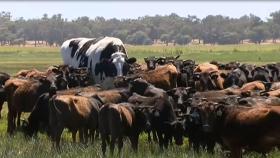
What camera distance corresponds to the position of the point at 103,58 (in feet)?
74.2

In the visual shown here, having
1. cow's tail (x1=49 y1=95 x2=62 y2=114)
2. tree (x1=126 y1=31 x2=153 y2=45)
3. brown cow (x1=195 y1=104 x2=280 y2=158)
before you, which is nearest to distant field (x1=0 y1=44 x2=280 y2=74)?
cow's tail (x1=49 y1=95 x2=62 y2=114)

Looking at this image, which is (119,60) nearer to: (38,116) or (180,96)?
(180,96)

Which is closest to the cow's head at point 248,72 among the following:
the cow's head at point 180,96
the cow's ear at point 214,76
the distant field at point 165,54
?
the cow's ear at point 214,76

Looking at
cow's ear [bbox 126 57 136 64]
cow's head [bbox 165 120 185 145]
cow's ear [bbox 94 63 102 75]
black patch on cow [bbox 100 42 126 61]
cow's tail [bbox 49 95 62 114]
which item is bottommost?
cow's head [bbox 165 120 185 145]

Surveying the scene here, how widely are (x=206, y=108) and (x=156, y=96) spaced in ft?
9.64

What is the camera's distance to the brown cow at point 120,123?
1305 cm

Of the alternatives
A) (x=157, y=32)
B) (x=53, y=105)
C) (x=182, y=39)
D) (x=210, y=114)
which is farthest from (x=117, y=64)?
(x=157, y=32)

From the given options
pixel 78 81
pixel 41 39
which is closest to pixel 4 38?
pixel 41 39

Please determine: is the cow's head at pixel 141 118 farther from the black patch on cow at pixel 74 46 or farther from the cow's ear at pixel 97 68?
the black patch on cow at pixel 74 46

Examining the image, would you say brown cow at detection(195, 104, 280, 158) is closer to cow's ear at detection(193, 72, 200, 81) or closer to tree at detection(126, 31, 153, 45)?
cow's ear at detection(193, 72, 200, 81)

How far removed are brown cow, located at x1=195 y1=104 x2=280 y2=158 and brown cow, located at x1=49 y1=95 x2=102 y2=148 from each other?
3575mm

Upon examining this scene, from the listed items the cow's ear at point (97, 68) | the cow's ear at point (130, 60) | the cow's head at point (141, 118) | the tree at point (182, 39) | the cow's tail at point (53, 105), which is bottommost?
the tree at point (182, 39)

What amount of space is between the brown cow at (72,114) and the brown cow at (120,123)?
3.60ft

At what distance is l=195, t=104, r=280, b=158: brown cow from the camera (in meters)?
11.2
